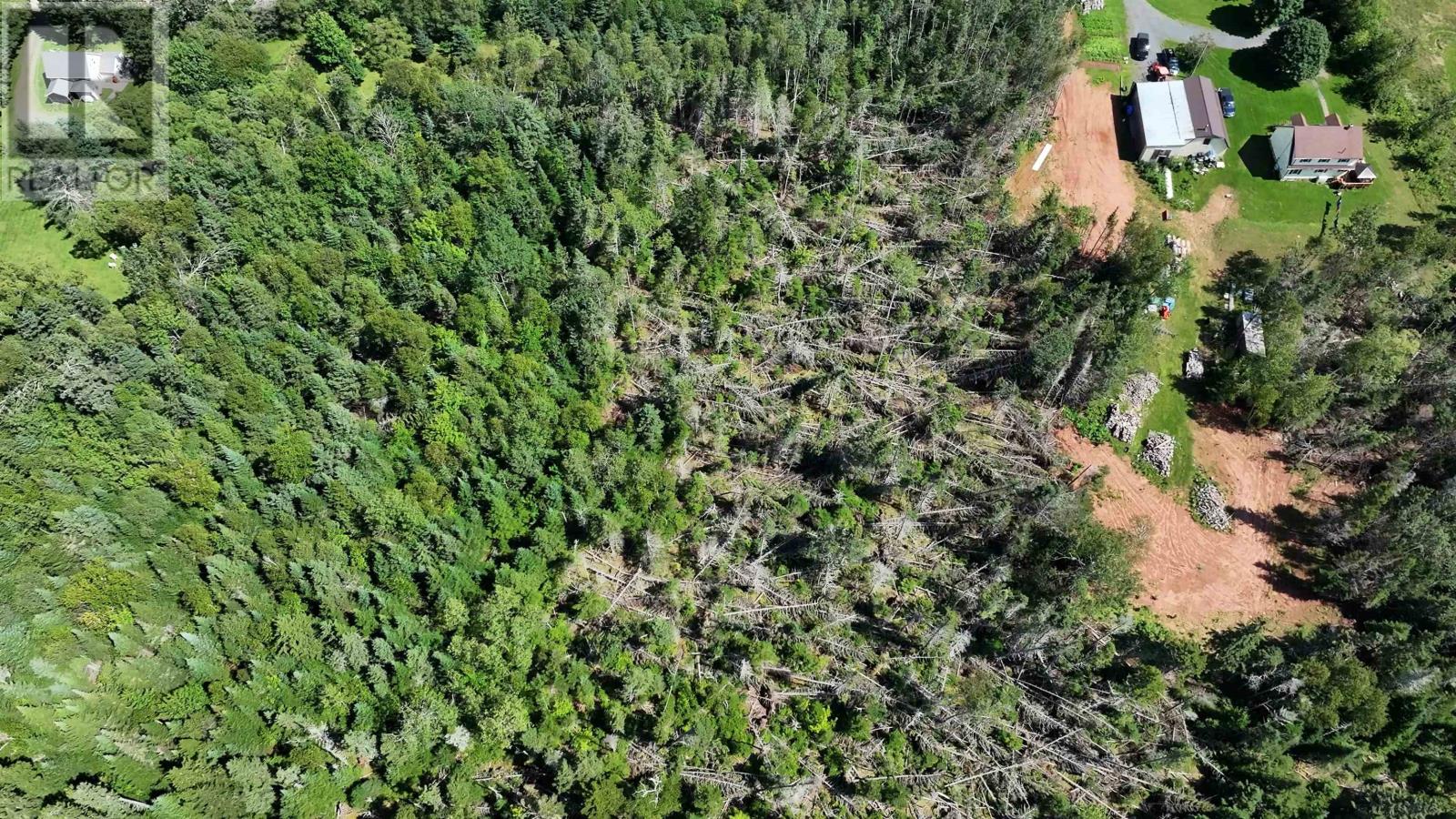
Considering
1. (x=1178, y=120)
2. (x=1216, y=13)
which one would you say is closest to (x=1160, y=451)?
(x=1178, y=120)

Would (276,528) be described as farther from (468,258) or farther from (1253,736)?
(1253,736)

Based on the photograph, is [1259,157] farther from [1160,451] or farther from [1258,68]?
[1160,451]

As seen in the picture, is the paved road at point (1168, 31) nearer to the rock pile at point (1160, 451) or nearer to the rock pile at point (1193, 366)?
the rock pile at point (1193, 366)

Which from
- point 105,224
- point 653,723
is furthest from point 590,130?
point 653,723

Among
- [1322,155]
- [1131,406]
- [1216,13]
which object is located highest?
[1216,13]

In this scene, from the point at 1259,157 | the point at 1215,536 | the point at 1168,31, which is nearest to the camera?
the point at 1215,536

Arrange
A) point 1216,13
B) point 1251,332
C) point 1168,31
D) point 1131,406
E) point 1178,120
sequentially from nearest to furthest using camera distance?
point 1131,406
point 1251,332
point 1178,120
point 1168,31
point 1216,13

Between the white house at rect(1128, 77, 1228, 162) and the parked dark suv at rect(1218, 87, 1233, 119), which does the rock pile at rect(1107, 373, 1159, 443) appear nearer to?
the white house at rect(1128, 77, 1228, 162)

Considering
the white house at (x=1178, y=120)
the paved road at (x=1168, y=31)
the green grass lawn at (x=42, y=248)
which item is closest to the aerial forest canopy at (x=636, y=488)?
the green grass lawn at (x=42, y=248)
